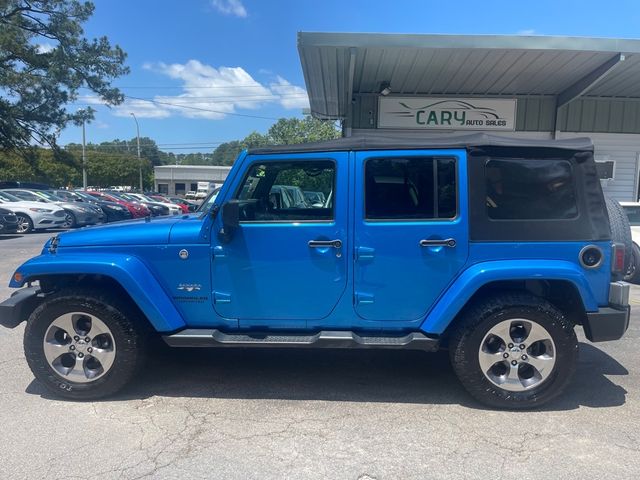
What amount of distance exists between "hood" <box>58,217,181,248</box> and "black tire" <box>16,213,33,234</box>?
15692 millimetres

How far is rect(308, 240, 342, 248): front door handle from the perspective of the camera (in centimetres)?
375

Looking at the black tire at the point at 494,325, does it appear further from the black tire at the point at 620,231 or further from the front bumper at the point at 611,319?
the black tire at the point at 620,231

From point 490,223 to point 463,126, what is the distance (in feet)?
31.3

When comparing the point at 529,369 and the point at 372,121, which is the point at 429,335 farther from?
the point at 372,121

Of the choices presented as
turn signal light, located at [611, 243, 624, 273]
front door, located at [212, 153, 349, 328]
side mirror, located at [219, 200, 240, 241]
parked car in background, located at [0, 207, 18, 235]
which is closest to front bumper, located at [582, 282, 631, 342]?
turn signal light, located at [611, 243, 624, 273]

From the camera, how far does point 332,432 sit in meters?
3.41

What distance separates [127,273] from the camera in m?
3.70

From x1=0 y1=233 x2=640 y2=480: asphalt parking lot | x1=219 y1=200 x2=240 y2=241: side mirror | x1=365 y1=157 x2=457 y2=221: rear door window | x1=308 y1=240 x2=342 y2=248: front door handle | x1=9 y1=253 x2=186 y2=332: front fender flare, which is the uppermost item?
x1=365 y1=157 x2=457 y2=221: rear door window

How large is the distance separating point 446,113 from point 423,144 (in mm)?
9305

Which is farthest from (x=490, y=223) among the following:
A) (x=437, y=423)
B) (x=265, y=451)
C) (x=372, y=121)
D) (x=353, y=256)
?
(x=372, y=121)

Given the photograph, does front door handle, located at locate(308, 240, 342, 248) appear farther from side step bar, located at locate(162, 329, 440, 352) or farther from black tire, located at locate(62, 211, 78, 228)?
black tire, located at locate(62, 211, 78, 228)

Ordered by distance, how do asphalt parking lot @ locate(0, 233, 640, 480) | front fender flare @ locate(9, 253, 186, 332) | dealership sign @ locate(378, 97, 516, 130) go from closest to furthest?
asphalt parking lot @ locate(0, 233, 640, 480) < front fender flare @ locate(9, 253, 186, 332) < dealership sign @ locate(378, 97, 516, 130)

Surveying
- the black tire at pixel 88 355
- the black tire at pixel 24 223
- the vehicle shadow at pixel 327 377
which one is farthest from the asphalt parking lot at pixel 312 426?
the black tire at pixel 24 223

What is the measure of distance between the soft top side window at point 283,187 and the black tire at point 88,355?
3.90ft
